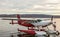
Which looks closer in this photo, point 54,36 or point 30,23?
point 54,36

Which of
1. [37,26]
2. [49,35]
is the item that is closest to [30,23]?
[37,26]

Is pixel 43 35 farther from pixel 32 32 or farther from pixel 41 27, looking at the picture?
pixel 41 27

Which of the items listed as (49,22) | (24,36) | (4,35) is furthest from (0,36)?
(49,22)

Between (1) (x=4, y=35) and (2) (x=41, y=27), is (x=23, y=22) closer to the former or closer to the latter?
(2) (x=41, y=27)

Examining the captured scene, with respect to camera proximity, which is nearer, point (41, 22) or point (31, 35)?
point (31, 35)

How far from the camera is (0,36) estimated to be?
11547 mm

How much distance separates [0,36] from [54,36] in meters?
2.50

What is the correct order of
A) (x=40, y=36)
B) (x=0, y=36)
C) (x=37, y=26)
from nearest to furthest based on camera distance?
(x=40, y=36), (x=0, y=36), (x=37, y=26)

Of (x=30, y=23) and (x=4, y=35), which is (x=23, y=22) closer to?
(x=30, y=23)

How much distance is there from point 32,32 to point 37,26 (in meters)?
2.05

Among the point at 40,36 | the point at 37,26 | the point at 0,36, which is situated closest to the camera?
the point at 40,36

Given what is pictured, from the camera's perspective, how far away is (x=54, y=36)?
37.9ft

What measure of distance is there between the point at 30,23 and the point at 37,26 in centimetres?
42

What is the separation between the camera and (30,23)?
13.4m
